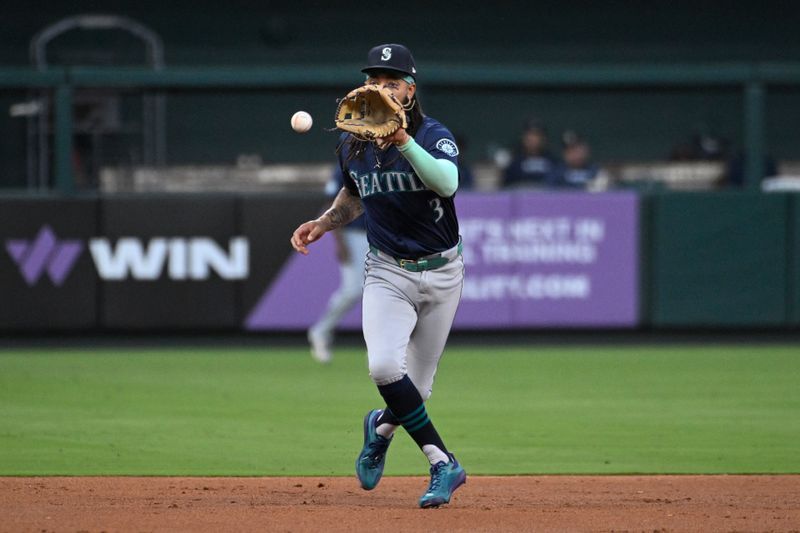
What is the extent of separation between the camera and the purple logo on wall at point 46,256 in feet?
41.7

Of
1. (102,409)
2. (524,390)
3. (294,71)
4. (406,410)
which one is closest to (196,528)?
(406,410)

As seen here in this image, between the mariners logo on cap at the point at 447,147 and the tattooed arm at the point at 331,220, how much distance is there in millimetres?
655

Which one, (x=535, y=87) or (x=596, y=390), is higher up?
(x=535, y=87)

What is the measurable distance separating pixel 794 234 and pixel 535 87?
268 cm

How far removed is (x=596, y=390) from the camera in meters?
10.1

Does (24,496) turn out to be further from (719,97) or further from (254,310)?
(719,97)

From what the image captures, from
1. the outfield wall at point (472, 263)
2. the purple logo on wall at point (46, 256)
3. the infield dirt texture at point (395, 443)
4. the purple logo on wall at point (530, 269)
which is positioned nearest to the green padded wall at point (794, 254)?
the outfield wall at point (472, 263)

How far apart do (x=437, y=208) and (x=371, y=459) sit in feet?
3.56

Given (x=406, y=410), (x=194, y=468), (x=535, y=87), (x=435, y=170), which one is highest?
(x=535, y=87)

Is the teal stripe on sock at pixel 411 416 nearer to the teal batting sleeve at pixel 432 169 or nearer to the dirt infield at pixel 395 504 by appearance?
the dirt infield at pixel 395 504

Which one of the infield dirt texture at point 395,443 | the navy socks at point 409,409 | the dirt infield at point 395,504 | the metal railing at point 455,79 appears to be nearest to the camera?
the dirt infield at point 395,504

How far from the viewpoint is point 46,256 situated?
12750 millimetres

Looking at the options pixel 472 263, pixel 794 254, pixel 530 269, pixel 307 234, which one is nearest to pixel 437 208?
pixel 307 234

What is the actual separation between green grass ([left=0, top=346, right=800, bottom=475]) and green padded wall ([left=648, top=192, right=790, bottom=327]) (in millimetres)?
436
